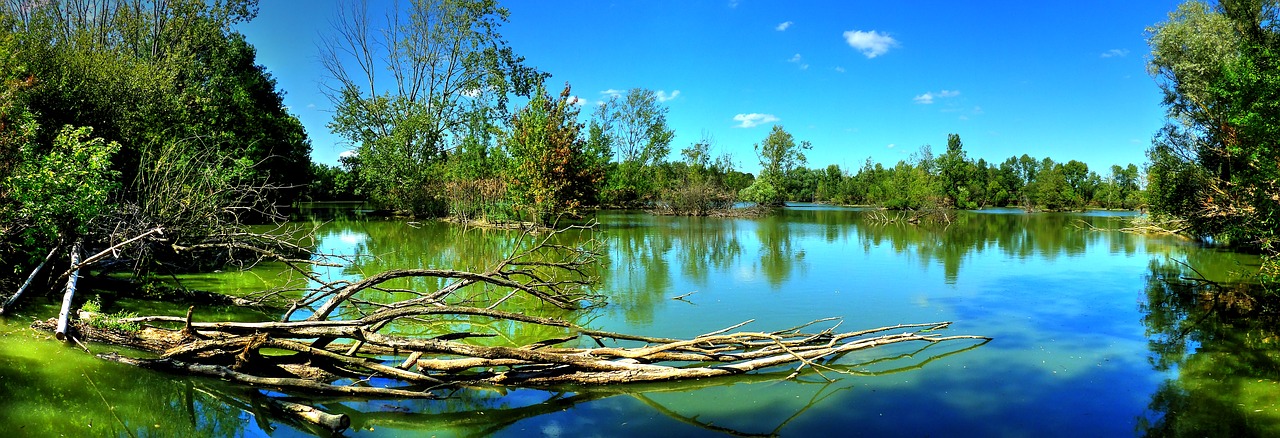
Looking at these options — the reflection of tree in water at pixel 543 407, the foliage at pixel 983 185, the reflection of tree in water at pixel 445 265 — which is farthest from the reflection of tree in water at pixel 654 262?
the foliage at pixel 983 185

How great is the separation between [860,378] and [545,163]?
2140cm

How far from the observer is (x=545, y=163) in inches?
1038

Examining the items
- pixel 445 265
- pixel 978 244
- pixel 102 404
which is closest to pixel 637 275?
pixel 445 265

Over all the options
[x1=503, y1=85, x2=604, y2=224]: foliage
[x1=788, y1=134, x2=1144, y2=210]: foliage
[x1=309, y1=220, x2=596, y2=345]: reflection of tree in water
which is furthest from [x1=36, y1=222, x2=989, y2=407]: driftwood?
[x1=788, y1=134, x2=1144, y2=210]: foliage

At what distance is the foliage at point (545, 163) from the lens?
26391mm

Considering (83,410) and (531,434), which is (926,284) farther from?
(83,410)

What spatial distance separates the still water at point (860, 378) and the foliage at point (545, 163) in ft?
40.4

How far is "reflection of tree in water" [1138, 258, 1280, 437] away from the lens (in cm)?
526

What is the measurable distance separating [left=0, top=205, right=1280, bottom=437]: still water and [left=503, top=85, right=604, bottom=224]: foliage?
40.4 feet

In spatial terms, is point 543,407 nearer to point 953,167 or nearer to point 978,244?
point 978,244

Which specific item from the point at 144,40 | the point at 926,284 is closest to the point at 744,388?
the point at 926,284

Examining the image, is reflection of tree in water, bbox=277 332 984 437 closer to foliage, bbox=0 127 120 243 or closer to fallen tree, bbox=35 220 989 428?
fallen tree, bbox=35 220 989 428

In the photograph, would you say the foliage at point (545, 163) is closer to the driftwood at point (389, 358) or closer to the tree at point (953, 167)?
the driftwood at point (389, 358)

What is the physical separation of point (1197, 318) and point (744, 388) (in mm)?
8778
